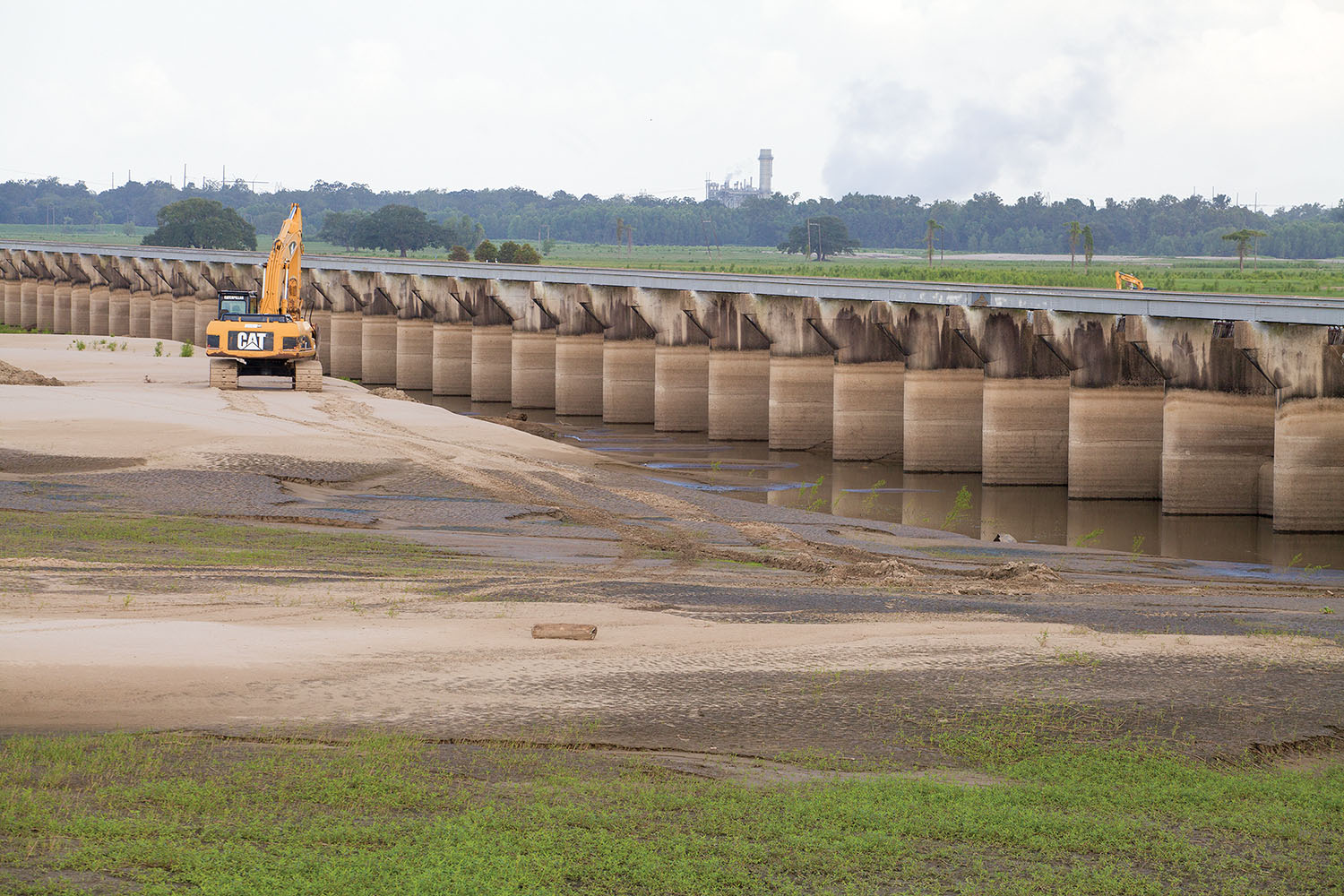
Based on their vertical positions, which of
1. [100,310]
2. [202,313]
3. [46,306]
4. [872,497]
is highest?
[46,306]

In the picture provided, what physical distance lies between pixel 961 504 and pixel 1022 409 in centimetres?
467

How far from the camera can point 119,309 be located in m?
114

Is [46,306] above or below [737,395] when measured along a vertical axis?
above

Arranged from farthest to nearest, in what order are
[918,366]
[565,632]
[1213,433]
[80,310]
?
[80,310]
[918,366]
[1213,433]
[565,632]

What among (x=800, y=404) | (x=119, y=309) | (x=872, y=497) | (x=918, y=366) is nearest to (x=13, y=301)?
(x=119, y=309)

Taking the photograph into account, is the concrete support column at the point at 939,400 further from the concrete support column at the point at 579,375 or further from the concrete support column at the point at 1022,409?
the concrete support column at the point at 579,375

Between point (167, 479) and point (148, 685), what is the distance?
17.7 metres

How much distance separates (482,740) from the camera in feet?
47.1

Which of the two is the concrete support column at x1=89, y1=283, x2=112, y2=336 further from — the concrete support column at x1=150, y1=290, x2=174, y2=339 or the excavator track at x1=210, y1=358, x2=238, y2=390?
the excavator track at x1=210, y1=358, x2=238, y2=390

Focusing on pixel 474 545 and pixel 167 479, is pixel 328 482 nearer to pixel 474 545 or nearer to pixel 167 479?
pixel 167 479

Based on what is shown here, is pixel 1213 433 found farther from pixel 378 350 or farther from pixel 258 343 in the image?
pixel 378 350

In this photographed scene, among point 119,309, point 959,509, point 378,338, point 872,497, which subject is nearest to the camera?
point 959,509

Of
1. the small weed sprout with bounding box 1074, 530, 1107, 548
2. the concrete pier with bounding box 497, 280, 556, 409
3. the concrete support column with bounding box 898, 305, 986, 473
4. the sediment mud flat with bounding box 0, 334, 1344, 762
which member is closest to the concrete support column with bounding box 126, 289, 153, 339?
the concrete pier with bounding box 497, 280, 556, 409

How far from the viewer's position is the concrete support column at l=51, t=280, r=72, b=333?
121m
